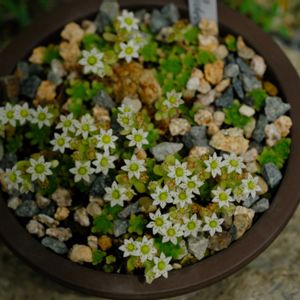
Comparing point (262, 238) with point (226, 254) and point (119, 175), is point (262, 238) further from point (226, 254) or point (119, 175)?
point (119, 175)

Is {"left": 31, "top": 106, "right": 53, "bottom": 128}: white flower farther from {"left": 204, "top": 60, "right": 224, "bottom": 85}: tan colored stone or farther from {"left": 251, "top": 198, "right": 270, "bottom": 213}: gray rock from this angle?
{"left": 251, "top": 198, "right": 270, "bottom": 213}: gray rock

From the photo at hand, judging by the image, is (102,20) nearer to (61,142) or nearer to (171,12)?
(171,12)

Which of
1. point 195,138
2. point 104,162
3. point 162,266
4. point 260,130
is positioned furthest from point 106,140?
point 260,130

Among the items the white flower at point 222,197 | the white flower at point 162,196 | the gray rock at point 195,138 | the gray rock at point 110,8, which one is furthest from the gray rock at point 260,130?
the gray rock at point 110,8

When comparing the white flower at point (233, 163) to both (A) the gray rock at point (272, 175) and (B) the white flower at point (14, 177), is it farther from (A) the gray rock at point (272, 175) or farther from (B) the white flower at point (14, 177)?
(B) the white flower at point (14, 177)

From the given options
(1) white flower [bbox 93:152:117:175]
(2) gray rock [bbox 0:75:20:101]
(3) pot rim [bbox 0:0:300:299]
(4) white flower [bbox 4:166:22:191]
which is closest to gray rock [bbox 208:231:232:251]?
(3) pot rim [bbox 0:0:300:299]
